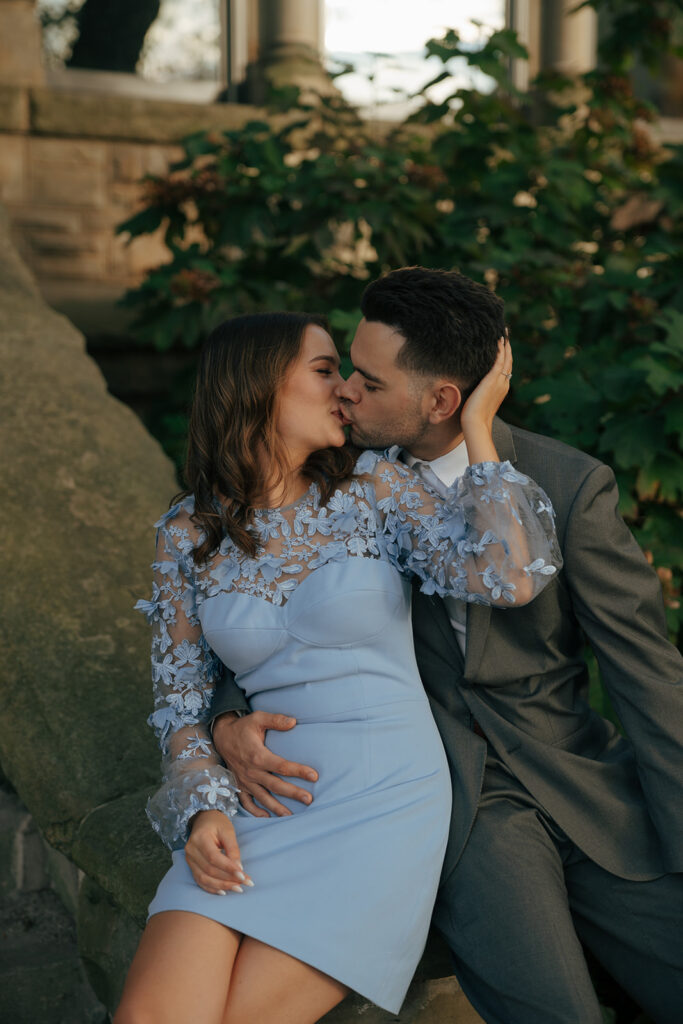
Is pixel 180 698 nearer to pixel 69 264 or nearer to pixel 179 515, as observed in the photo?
pixel 179 515

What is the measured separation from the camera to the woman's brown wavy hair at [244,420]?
2166 mm

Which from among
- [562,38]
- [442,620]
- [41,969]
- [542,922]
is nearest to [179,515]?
[442,620]

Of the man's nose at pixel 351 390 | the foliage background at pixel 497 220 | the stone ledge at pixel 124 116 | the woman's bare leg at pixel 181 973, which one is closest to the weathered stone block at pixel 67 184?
the stone ledge at pixel 124 116

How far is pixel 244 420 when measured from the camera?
2174mm

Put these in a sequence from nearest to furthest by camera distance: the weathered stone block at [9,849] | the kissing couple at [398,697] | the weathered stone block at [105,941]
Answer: the kissing couple at [398,697] < the weathered stone block at [105,941] < the weathered stone block at [9,849]

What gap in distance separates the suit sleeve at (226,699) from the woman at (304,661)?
0.03 meters

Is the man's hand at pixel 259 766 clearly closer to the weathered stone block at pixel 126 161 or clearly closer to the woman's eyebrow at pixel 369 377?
the woman's eyebrow at pixel 369 377

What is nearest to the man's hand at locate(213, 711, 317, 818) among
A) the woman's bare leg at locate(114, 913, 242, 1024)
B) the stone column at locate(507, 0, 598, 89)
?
the woman's bare leg at locate(114, 913, 242, 1024)

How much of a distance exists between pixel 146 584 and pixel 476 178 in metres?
2.26

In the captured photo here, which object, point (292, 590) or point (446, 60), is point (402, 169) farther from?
point (292, 590)

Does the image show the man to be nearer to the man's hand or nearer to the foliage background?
the man's hand

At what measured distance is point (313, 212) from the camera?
4.30 meters

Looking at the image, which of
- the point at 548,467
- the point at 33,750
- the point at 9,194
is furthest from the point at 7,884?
the point at 9,194

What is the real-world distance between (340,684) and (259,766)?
218mm
